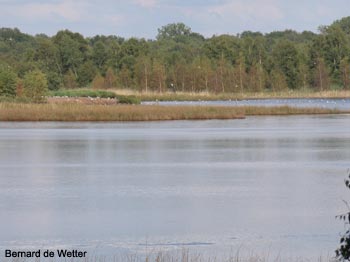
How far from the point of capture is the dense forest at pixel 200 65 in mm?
78812

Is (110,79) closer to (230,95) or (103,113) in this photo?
(230,95)

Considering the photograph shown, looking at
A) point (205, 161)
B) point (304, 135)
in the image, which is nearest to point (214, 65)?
point (304, 135)

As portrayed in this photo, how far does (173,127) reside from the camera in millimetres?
39875

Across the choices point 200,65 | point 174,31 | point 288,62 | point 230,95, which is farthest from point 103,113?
point 174,31

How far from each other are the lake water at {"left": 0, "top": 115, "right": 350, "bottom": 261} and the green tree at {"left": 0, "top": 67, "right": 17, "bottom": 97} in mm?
20441

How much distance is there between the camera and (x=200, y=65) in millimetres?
80812

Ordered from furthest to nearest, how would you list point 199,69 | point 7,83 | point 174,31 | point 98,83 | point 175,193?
point 174,31 < point 199,69 < point 98,83 < point 7,83 < point 175,193

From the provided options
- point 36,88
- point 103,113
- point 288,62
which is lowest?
point 103,113

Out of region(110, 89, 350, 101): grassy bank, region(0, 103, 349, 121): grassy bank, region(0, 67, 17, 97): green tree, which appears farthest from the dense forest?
region(0, 103, 349, 121): grassy bank

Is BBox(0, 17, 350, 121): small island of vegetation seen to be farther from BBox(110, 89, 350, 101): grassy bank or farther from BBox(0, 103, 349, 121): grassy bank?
BBox(0, 103, 349, 121): grassy bank

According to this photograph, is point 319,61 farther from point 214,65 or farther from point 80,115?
point 80,115

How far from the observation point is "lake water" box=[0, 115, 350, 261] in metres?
12.4

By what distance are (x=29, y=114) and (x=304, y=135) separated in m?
17.2

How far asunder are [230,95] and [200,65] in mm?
6029
